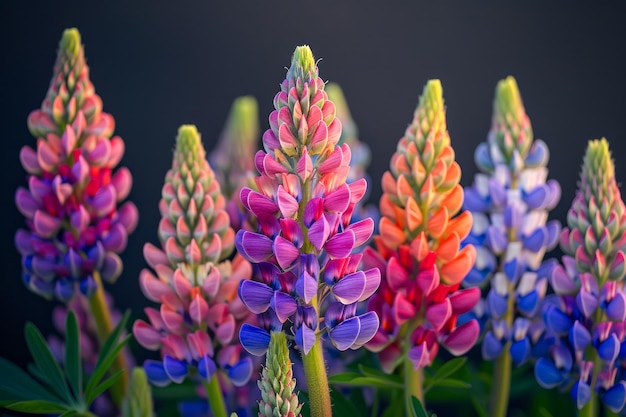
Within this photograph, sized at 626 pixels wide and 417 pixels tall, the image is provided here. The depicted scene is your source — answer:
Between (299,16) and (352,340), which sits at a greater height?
(299,16)

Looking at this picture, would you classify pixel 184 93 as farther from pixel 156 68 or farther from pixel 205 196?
pixel 205 196

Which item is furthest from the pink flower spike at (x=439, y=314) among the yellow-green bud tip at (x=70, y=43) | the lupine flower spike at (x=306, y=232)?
the yellow-green bud tip at (x=70, y=43)

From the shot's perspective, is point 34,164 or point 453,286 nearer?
point 453,286

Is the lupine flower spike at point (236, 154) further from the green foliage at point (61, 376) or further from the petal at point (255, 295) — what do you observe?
the petal at point (255, 295)

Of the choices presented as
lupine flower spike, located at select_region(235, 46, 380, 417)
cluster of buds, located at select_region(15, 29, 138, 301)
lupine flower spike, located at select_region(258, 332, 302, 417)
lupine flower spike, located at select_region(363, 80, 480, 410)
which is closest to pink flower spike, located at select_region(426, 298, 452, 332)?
lupine flower spike, located at select_region(363, 80, 480, 410)

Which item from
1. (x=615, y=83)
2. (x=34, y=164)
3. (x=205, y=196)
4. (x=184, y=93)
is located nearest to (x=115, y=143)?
(x=34, y=164)

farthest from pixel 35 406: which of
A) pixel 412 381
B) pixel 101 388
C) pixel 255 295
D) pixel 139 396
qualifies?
pixel 412 381

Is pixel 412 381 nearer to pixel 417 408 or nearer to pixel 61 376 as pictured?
pixel 417 408

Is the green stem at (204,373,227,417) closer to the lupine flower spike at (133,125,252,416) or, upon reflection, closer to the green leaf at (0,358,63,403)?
the lupine flower spike at (133,125,252,416)
